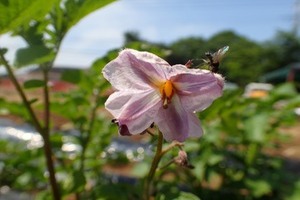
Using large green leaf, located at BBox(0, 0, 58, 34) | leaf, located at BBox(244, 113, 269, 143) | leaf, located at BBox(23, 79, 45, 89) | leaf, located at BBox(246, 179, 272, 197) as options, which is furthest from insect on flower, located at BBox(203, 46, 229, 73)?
leaf, located at BBox(244, 113, 269, 143)

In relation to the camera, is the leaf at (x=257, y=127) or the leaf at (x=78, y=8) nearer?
the leaf at (x=78, y=8)

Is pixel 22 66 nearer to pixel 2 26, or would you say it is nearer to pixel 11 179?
pixel 2 26

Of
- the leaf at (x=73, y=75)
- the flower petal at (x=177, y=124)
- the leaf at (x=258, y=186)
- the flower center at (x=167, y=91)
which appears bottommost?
the leaf at (x=258, y=186)

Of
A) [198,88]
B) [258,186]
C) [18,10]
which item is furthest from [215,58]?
[258,186]

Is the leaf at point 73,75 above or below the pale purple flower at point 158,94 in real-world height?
below

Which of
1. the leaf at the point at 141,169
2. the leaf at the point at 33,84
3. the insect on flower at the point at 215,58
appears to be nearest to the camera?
the insect on flower at the point at 215,58

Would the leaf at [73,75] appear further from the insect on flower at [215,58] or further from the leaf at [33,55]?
the insect on flower at [215,58]

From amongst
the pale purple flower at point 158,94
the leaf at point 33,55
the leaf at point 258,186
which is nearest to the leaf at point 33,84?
the leaf at point 33,55

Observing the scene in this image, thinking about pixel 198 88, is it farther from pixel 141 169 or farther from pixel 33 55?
pixel 141 169
